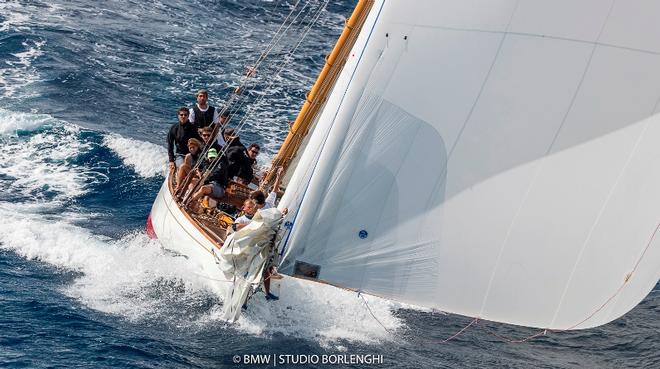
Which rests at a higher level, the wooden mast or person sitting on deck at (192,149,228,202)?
the wooden mast

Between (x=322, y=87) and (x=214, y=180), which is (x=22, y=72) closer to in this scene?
(x=214, y=180)

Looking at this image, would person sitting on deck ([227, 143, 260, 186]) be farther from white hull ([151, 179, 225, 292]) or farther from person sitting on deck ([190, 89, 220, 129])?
white hull ([151, 179, 225, 292])

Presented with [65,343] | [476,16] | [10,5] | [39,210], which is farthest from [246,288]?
[10,5]

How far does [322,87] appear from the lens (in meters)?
21.1

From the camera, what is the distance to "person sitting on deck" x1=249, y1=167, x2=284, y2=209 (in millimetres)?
19219

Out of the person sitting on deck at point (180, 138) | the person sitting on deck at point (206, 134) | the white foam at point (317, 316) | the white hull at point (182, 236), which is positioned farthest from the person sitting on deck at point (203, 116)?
the white foam at point (317, 316)

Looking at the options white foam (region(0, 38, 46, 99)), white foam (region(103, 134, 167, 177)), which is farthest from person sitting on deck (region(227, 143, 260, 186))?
white foam (region(0, 38, 46, 99))

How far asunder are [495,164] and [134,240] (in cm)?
1003

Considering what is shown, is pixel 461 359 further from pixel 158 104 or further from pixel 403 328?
pixel 158 104

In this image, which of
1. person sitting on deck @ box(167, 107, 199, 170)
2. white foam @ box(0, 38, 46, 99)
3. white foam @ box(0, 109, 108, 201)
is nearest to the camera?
person sitting on deck @ box(167, 107, 199, 170)

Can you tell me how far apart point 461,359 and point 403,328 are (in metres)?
1.52

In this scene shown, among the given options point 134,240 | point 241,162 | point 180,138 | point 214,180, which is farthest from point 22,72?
point 214,180

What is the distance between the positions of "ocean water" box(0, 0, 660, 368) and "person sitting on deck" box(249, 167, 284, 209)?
1532mm

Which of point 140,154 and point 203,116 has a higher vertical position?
point 203,116
